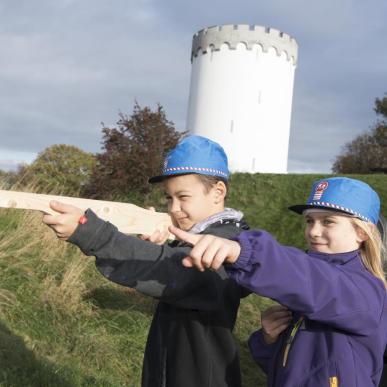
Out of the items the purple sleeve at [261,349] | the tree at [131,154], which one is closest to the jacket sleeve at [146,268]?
the purple sleeve at [261,349]

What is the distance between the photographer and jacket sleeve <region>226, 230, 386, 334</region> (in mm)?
1336

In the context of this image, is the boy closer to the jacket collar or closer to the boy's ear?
the boy's ear

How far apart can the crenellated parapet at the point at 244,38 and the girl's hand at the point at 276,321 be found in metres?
24.2

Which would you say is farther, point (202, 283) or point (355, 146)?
point (355, 146)

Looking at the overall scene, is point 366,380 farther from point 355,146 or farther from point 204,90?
point 355,146

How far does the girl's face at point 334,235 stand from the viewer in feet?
6.32

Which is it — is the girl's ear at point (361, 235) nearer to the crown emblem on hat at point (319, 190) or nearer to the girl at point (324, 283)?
the girl at point (324, 283)

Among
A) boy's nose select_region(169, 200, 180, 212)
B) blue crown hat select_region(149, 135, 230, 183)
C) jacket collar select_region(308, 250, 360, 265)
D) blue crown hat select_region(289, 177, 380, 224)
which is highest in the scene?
blue crown hat select_region(149, 135, 230, 183)

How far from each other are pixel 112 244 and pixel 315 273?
60 centimetres

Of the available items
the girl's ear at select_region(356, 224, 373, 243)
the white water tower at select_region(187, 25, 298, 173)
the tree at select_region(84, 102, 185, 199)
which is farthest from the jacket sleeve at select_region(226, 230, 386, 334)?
the white water tower at select_region(187, 25, 298, 173)

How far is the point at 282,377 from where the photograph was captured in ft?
5.89

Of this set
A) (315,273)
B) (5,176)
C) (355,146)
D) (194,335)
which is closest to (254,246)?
(315,273)

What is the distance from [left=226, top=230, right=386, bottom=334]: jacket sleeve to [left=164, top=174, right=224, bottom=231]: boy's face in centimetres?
59

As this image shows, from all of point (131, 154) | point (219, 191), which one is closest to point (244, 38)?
point (131, 154)
